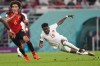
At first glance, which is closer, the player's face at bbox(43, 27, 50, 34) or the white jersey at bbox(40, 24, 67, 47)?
the player's face at bbox(43, 27, 50, 34)

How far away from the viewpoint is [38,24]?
35281mm

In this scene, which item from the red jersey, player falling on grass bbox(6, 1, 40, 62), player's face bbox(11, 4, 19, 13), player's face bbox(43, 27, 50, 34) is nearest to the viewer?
player's face bbox(11, 4, 19, 13)

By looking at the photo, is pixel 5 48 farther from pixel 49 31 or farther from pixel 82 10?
pixel 49 31

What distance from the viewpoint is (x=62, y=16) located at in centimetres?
3531

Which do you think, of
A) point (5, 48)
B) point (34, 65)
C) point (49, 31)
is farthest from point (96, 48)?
point (34, 65)

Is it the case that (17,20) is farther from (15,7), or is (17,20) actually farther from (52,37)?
(52,37)

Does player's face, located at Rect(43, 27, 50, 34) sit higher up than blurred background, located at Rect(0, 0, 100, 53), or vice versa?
player's face, located at Rect(43, 27, 50, 34)

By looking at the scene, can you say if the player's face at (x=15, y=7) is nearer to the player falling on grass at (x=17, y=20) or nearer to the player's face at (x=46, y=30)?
the player falling on grass at (x=17, y=20)

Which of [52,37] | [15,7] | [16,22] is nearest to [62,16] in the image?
[52,37]

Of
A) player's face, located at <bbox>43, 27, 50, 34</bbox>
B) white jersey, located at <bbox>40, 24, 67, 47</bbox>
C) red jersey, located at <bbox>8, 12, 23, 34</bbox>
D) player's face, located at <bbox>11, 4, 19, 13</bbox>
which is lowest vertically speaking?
white jersey, located at <bbox>40, 24, 67, 47</bbox>

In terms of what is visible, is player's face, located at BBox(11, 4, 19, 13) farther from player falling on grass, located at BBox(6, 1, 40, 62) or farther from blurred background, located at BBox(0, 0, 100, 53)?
blurred background, located at BBox(0, 0, 100, 53)

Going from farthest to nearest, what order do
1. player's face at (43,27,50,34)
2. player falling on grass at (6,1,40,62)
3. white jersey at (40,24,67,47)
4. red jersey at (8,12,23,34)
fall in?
1. white jersey at (40,24,67,47)
2. player's face at (43,27,50,34)
3. red jersey at (8,12,23,34)
4. player falling on grass at (6,1,40,62)

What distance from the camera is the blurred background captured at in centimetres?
3441

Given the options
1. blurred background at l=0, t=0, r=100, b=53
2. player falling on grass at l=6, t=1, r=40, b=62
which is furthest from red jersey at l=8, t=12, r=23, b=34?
blurred background at l=0, t=0, r=100, b=53
